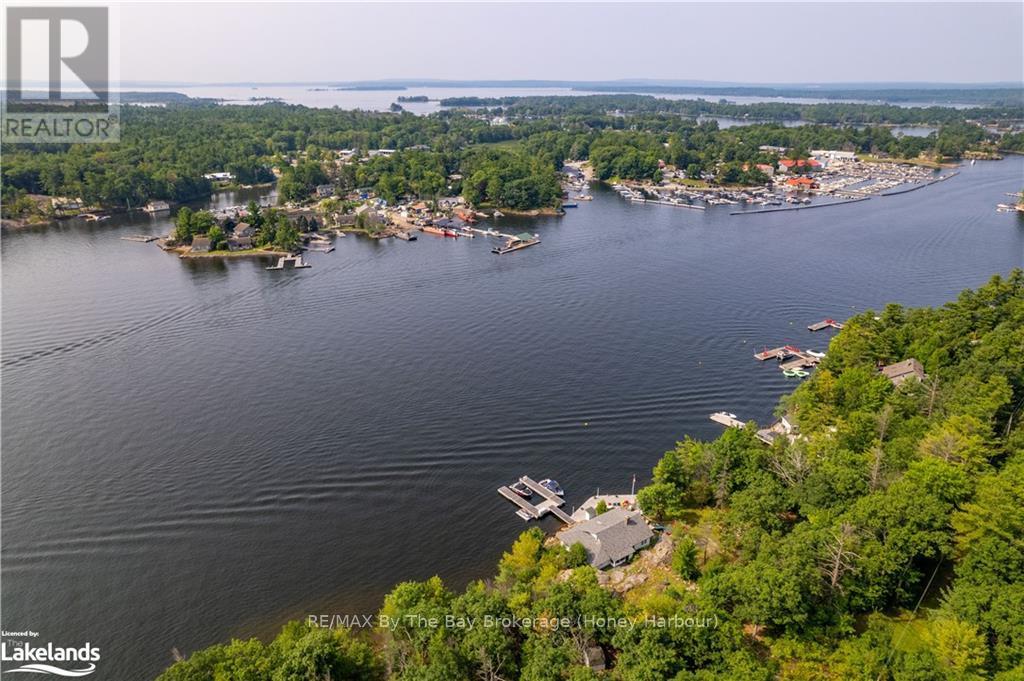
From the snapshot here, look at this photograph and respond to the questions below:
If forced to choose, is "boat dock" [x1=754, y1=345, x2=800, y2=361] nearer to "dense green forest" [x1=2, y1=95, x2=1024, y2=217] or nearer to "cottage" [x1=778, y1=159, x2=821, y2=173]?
"dense green forest" [x1=2, y1=95, x2=1024, y2=217]

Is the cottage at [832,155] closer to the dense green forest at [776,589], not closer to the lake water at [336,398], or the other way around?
the lake water at [336,398]

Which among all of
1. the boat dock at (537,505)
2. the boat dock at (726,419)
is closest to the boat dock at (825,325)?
the boat dock at (726,419)

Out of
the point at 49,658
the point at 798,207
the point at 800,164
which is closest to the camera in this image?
the point at 49,658

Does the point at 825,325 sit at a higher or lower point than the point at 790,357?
higher

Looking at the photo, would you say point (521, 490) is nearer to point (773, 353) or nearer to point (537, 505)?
point (537, 505)

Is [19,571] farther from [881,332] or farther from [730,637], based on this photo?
[881,332]

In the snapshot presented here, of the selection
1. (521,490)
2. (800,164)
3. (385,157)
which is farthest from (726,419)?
(800,164)

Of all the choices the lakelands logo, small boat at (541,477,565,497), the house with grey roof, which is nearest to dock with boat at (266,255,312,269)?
small boat at (541,477,565,497)
